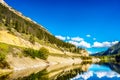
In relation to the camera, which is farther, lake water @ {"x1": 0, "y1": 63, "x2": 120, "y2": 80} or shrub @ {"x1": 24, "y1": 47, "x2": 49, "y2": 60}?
shrub @ {"x1": 24, "y1": 47, "x2": 49, "y2": 60}

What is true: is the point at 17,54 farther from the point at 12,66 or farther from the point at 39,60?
the point at 39,60

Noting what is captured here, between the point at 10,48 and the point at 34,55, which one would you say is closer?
the point at 10,48

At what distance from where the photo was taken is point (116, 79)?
87.0 metres

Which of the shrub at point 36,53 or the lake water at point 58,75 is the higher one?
the shrub at point 36,53

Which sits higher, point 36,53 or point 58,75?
point 36,53

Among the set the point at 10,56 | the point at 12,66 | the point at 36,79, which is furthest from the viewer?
the point at 10,56

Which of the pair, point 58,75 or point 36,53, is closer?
point 58,75

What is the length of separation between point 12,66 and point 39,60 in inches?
1971

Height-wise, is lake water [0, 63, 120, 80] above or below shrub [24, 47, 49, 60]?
below

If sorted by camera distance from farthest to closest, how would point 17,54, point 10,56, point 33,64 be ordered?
1. point 33,64
2. point 17,54
3. point 10,56

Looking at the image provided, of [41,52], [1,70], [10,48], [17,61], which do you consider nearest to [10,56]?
[17,61]

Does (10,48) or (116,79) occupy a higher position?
(10,48)

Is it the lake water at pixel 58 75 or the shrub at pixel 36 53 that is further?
the shrub at pixel 36 53

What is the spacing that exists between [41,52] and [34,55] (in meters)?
14.0
